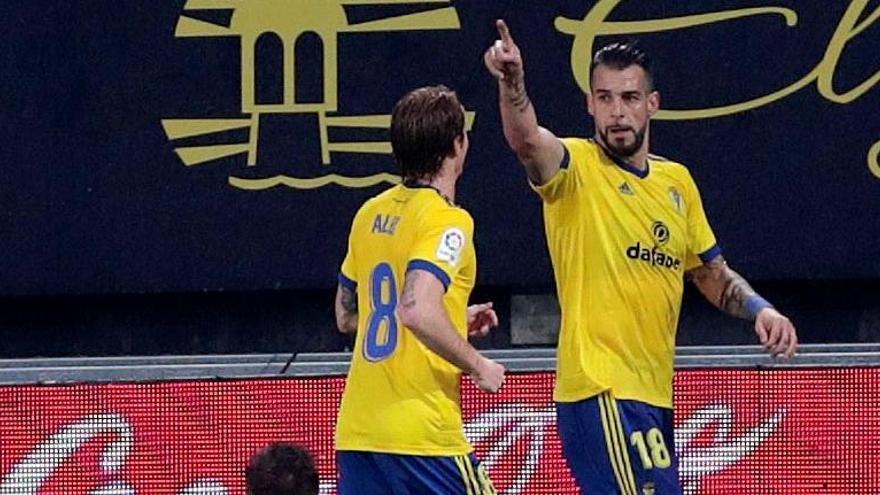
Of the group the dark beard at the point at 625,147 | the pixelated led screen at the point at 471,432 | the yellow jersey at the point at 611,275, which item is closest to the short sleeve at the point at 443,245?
the yellow jersey at the point at 611,275

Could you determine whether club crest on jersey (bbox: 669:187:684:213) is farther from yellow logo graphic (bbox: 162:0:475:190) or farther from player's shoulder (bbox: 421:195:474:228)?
yellow logo graphic (bbox: 162:0:475:190)

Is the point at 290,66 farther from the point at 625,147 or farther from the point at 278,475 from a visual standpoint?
the point at 278,475

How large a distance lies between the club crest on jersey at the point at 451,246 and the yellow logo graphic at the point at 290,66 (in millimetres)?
3730

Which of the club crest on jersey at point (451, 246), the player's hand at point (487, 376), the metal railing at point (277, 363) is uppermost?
the club crest on jersey at point (451, 246)

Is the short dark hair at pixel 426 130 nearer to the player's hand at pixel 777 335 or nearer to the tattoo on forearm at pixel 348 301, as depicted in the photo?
the tattoo on forearm at pixel 348 301

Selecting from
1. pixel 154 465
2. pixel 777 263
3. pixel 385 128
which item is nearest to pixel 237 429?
pixel 154 465

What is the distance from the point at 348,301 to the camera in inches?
228

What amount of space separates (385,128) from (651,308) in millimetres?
3379

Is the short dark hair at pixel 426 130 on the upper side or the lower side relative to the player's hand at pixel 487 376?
upper

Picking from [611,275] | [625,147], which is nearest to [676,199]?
[625,147]

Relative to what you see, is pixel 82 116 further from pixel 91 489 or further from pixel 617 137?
pixel 617 137

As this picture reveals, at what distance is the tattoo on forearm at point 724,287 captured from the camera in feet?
19.9

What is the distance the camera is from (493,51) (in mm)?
5457

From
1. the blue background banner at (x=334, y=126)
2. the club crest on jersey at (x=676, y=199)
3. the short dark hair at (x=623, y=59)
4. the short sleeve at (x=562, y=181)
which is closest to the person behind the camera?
the short sleeve at (x=562, y=181)
